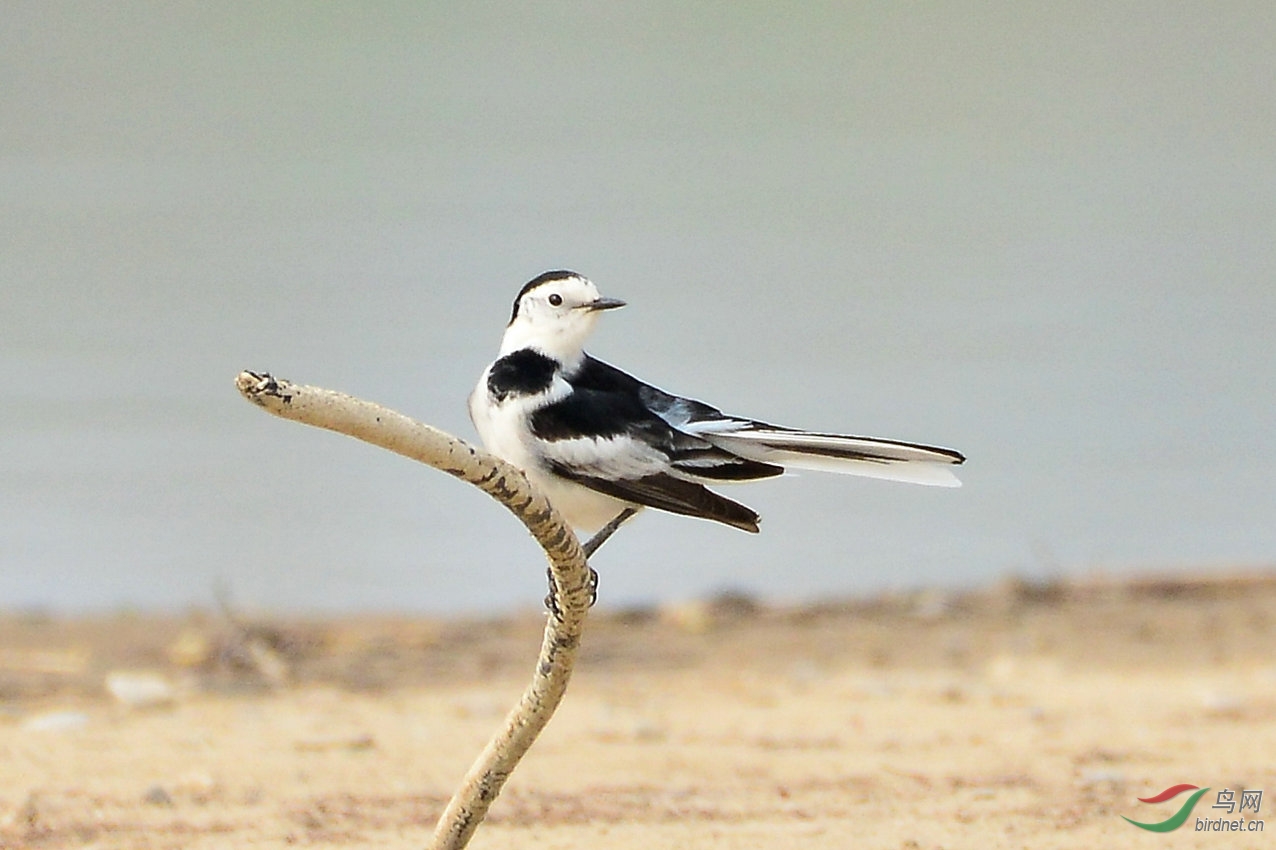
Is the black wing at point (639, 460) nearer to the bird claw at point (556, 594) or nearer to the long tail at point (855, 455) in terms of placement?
the long tail at point (855, 455)

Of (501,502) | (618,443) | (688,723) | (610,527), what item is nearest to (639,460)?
(618,443)

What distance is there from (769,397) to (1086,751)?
16.3 feet

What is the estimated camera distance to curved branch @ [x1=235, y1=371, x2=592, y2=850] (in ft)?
10.5

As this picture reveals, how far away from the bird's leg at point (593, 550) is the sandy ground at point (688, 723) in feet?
3.57

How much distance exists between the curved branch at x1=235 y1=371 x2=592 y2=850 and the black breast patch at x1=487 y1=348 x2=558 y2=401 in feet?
1.27

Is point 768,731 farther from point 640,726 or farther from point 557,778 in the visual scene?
point 557,778

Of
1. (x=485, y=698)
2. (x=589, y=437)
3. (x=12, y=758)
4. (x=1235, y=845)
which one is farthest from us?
(x=485, y=698)

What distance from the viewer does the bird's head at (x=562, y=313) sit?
4227mm

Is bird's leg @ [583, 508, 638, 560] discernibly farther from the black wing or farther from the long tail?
the long tail

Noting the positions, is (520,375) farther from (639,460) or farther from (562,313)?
(639,460)

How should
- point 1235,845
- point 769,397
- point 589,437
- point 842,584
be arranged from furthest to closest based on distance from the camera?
point 769,397
point 842,584
point 1235,845
point 589,437

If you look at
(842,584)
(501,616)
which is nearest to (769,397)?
(842,584)

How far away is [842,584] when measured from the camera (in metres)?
9.23

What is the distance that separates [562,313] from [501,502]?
28.2 inches
